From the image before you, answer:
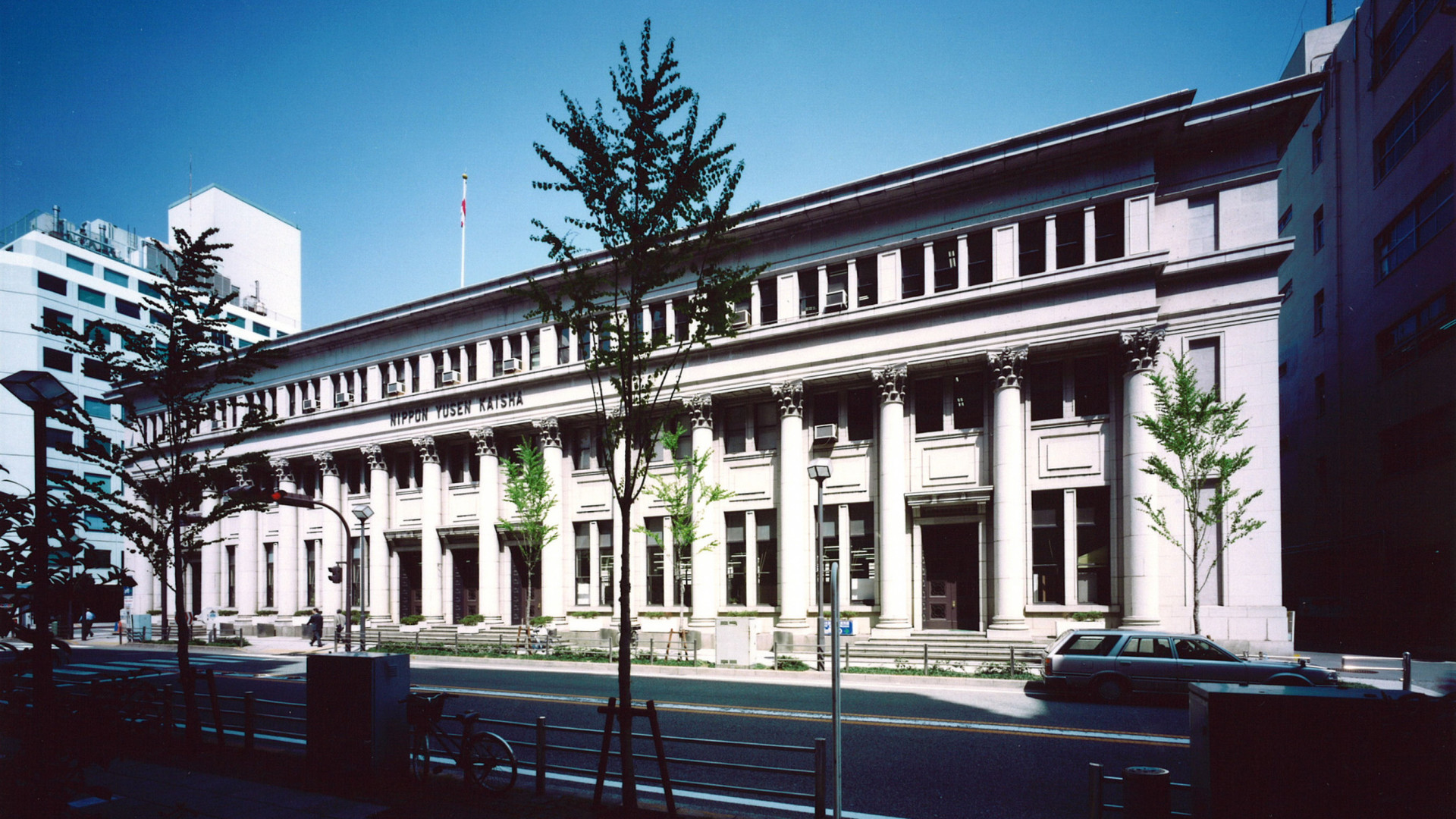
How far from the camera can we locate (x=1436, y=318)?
91.7 ft

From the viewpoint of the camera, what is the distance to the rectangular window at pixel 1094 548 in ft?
81.7

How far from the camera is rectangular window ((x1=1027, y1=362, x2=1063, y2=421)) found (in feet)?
86.2

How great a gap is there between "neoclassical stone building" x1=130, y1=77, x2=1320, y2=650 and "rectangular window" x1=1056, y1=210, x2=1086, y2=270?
0.10 m

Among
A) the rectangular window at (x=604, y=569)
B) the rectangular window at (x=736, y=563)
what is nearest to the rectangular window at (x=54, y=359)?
the rectangular window at (x=604, y=569)

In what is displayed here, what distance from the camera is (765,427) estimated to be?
3142 centimetres

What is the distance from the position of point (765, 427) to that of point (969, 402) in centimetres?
816

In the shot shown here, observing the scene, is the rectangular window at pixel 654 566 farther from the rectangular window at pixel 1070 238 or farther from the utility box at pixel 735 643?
the rectangular window at pixel 1070 238

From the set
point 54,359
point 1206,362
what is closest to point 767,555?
point 1206,362

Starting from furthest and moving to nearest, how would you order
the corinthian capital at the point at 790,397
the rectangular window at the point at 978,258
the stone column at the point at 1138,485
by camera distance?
1. the corinthian capital at the point at 790,397
2. the rectangular window at the point at 978,258
3. the stone column at the point at 1138,485

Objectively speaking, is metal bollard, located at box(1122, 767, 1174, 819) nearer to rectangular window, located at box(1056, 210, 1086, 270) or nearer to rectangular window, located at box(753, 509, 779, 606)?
rectangular window, located at box(1056, 210, 1086, 270)

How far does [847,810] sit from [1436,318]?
31.9m

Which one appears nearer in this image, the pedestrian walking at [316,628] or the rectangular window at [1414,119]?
the rectangular window at [1414,119]

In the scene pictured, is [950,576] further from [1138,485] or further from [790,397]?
[790,397]

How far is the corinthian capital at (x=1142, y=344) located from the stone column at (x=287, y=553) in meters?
42.8
